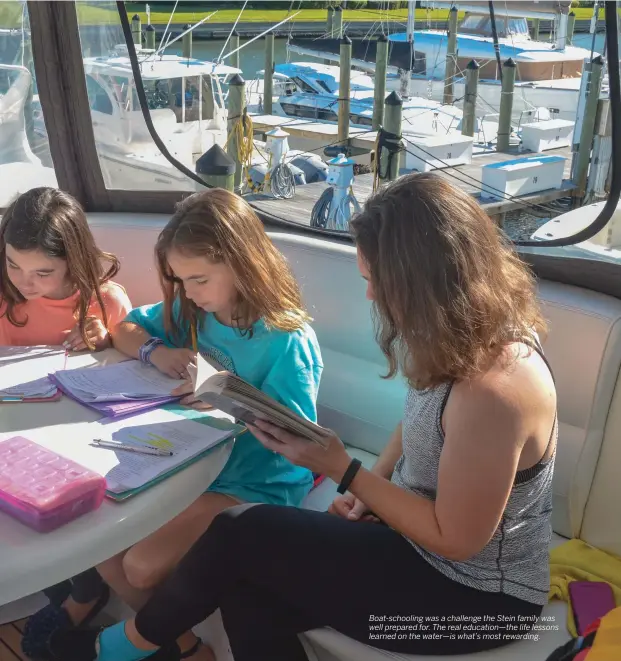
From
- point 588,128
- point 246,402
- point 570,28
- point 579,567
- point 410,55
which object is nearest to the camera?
point 246,402

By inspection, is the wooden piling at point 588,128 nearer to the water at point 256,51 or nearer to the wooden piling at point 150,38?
the water at point 256,51

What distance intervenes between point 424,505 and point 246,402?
0.37 m

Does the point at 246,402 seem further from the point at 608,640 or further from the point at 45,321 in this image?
the point at 45,321

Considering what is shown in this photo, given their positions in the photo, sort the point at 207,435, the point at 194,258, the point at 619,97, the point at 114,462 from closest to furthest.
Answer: the point at 114,462, the point at 207,435, the point at 194,258, the point at 619,97

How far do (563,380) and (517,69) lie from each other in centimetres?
313

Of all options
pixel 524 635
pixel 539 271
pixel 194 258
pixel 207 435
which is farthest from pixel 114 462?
pixel 539 271

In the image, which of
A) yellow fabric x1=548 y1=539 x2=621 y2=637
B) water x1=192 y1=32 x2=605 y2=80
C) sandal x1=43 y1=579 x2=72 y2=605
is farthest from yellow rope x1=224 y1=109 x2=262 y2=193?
yellow fabric x1=548 y1=539 x2=621 y2=637

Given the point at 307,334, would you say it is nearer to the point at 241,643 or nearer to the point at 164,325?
the point at 164,325

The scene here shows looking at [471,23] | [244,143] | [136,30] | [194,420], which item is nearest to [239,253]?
[194,420]

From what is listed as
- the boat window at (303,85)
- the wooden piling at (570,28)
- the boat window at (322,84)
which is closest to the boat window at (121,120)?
the wooden piling at (570,28)

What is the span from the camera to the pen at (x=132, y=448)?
1.50 metres

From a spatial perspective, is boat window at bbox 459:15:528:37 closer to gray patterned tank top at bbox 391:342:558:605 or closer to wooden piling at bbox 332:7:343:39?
wooden piling at bbox 332:7:343:39

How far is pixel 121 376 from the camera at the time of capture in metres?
1.89

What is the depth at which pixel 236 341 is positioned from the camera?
193 cm
